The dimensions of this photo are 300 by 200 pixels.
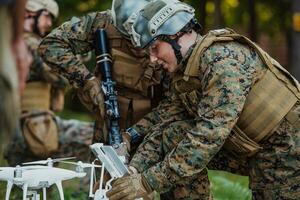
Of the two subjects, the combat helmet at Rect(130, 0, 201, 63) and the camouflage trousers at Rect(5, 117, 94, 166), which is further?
the camouflage trousers at Rect(5, 117, 94, 166)

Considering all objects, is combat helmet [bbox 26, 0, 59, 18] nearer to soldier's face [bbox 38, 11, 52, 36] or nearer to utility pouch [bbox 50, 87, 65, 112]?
soldier's face [bbox 38, 11, 52, 36]

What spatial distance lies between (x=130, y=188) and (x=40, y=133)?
398cm

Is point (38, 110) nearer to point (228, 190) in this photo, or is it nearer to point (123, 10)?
point (228, 190)

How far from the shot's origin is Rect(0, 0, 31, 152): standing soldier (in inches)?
81.7

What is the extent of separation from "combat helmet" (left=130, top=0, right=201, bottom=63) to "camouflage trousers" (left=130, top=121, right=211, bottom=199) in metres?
0.49

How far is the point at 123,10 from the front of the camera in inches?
193

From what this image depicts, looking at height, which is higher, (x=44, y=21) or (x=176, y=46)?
(x=176, y=46)

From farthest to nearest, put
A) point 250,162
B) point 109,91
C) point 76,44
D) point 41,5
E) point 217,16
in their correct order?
point 217,16
point 41,5
point 76,44
point 109,91
point 250,162

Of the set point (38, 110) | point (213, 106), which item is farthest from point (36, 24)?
point (213, 106)

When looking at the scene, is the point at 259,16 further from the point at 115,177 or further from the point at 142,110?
the point at 115,177

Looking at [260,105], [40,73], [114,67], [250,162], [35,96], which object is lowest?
[35,96]

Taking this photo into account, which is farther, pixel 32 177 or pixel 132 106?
pixel 132 106

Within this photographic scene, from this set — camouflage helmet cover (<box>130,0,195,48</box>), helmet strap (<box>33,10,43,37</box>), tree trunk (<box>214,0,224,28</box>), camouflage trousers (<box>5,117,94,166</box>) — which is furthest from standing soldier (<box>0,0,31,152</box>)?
tree trunk (<box>214,0,224,28</box>)

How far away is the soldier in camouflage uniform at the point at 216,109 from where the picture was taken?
396 cm
